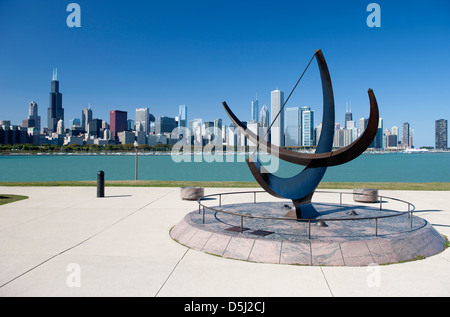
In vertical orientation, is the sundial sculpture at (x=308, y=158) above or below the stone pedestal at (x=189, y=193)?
above

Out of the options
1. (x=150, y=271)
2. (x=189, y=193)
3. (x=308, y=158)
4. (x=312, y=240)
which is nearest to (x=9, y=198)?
(x=189, y=193)

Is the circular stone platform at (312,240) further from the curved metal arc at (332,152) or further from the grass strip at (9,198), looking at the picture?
the grass strip at (9,198)

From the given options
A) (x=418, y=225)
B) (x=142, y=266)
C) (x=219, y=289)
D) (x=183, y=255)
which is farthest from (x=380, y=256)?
(x=142, y=266)

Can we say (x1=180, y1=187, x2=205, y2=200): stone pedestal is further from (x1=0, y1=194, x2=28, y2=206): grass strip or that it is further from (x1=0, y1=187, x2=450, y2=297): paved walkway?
(x1=0, y1=194, x2=28, y2=206): grass strip

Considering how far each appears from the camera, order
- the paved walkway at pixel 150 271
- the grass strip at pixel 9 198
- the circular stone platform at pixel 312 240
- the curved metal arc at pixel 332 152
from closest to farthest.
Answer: the paved walkway at pixel 150 271 → the circular stone platform at pixel 312 240 → the curved metal arc at pixel 332 152 → the grass strip at pixel 9 198

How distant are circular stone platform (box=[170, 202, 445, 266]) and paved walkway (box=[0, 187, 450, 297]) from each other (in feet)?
0.64

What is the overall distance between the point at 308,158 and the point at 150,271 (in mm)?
4060

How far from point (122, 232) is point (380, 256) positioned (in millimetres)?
5291

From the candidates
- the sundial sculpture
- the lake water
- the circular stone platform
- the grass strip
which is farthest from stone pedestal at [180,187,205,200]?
the lake water

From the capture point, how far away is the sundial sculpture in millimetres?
6844

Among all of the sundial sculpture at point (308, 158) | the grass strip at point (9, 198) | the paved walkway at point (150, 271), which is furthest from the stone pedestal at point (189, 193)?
the grass strip at point (9, 198)

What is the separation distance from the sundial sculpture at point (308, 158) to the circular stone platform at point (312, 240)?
26.3 inches

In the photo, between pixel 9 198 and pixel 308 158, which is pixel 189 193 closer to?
pixel 308 158

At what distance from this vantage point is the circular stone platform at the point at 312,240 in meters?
5.46
